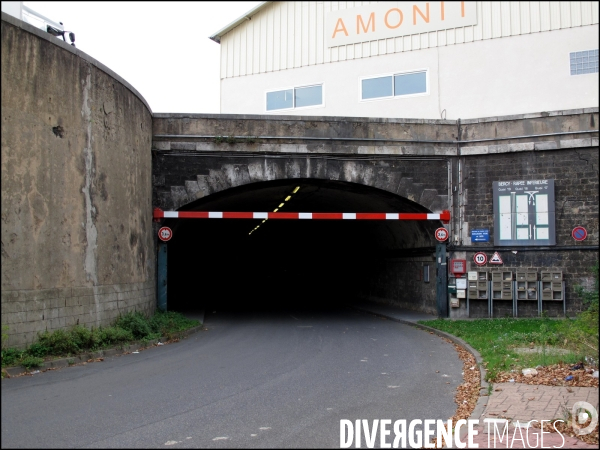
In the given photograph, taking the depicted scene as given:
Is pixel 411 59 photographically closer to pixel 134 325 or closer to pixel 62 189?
pixel 134 325

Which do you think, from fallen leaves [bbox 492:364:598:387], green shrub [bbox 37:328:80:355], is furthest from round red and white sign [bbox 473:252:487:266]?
green shrub [bbox 37:328:80:355]

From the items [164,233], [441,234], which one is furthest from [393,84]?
Result: [164,233]

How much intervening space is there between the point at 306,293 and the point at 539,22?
17.9 metres

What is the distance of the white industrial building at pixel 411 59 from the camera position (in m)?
23.0

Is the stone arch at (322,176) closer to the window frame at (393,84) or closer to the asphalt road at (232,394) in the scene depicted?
the asphalt road at (232,394)

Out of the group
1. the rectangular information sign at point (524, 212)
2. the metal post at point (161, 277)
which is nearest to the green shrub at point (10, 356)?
the metal post at point (161, 277)

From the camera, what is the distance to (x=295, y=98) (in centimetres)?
2684

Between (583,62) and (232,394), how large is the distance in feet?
66.7

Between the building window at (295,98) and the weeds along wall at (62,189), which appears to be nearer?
the weeds along wall at (62,189)

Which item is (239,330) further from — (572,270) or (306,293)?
(306,293)

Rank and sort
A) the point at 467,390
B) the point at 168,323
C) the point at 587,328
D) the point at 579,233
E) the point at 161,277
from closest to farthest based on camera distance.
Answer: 1. the point at 587,328
2. the point at 467,390
3. the point at 168,323
4. the point at 579,233
5. the point at 161,277

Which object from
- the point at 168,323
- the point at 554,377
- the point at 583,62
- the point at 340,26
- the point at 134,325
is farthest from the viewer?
the point at 340,26

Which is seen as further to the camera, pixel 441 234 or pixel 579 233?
pixel 441 234

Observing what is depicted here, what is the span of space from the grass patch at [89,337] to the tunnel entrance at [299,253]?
4.29 metres
